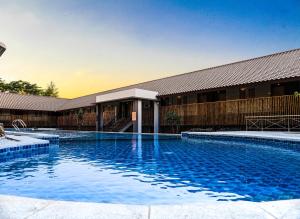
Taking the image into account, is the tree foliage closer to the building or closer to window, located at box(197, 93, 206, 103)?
the building

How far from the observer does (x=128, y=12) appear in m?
19.3

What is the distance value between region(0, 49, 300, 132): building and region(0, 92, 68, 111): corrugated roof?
9.06 metres

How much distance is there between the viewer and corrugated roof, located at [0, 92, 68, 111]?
3701 cm

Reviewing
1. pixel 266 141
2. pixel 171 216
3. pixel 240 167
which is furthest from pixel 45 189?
pixel 266 141

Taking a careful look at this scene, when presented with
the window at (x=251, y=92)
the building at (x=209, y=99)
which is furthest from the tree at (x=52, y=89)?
the window at (x=251, y=92)

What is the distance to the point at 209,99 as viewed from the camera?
870 inches

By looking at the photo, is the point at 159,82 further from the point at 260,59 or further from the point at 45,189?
the point at 45,189

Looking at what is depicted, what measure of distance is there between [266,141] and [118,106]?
61.9ft

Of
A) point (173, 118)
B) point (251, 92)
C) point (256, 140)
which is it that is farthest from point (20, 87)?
point (256, 140)

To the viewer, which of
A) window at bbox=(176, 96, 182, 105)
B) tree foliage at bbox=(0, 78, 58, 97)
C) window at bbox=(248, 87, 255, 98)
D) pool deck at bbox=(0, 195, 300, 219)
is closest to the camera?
pool deck at bbox=(0, 195, 300, 219)

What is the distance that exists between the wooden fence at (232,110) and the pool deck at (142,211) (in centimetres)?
1586

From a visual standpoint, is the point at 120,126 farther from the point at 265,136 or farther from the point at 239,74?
the point at 265,136

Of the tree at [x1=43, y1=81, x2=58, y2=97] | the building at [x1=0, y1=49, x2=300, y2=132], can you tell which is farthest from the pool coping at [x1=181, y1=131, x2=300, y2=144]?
the tree at [x1=43, y1=81, x2=58, y2=97]

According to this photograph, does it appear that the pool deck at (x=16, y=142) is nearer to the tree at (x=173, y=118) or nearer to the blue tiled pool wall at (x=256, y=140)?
the blue tiled pool wall at (x=256, y=140)
